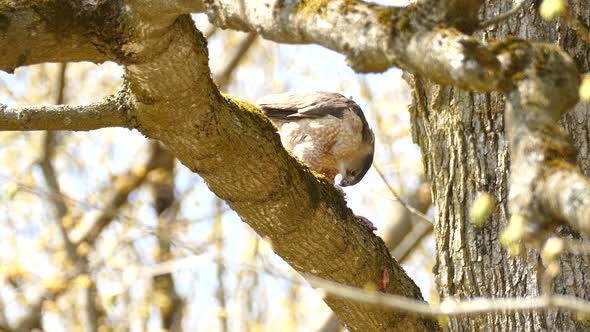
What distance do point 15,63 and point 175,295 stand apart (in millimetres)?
6947

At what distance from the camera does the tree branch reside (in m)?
3.54

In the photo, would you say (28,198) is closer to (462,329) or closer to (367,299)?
(462,329)

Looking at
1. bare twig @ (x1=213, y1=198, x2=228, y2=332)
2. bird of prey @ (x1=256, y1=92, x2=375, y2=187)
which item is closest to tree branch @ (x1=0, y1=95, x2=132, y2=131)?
bird of prey @ (x1=256, y1=92, x2=375, y2=187)

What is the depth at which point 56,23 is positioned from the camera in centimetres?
317

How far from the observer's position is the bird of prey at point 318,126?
Result: 6141mm

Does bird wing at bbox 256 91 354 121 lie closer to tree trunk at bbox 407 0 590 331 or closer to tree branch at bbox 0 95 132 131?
tree trunk at bbox 407 0 590 331

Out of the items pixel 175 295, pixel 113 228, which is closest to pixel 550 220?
pixel 175 295

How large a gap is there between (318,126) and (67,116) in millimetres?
2829

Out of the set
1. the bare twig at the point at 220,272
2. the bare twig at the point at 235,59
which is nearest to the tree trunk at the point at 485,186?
the bare twig at the point at 220,272

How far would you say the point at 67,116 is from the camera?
3574 millimetres

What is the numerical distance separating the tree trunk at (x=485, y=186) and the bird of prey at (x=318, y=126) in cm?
166

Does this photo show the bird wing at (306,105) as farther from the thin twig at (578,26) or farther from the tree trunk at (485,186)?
the thin twig at (578,26)

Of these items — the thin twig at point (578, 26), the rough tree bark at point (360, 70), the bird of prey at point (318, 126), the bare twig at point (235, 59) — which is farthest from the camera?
the bare twig at point (235, 59)

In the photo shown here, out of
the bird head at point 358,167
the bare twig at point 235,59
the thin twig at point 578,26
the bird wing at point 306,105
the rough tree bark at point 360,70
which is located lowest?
the rough tree bark at point 360,70
